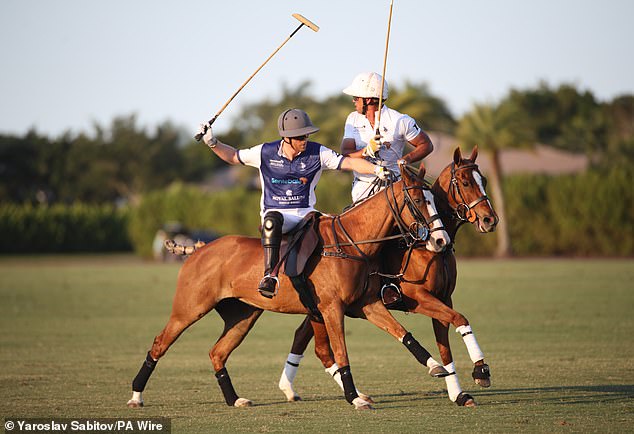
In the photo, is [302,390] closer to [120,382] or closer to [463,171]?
[120,382]

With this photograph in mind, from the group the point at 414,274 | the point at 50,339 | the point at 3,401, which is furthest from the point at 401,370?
the point at 50,339

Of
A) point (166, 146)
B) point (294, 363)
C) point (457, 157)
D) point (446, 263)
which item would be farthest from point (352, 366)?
point (166, 146)

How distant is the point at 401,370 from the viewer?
13.7m

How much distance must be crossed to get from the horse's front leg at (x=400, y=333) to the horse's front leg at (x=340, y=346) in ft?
1.10

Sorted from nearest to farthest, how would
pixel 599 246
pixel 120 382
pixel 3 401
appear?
pixel 3 401
pixel 120 382
pixel 599 246

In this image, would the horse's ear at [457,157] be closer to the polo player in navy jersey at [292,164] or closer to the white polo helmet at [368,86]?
the polo player in navy jersey at [292,164]

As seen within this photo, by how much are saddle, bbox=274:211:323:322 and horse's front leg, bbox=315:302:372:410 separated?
0.65 feet

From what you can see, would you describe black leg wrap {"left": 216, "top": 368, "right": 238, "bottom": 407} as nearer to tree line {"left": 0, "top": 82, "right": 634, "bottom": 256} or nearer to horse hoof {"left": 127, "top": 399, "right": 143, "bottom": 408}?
horse hoof {"left": 127, "top": 399, "right": 143, "bottom": 408}

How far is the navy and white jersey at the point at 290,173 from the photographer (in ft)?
34.3

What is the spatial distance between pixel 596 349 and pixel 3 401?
8.99 metres

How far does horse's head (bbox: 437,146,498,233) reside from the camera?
10180 millimetres

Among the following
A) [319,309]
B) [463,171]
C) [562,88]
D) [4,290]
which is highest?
[562,88]

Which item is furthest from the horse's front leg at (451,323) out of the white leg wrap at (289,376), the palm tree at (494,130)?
the palm tree at (494,130)

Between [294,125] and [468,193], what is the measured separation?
1885mm
